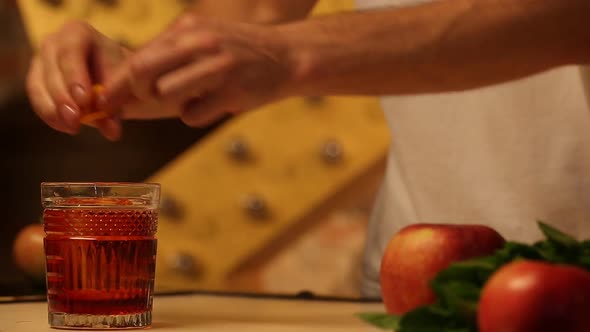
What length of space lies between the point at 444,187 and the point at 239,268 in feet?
3.11

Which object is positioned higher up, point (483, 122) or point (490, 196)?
point (483, 122)

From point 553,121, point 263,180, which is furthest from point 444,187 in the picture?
point 263,180

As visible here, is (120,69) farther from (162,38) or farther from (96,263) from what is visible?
(96,263)

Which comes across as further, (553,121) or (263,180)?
(263,180)

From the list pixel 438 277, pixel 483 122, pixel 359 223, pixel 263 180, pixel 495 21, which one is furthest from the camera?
pixel 359 223

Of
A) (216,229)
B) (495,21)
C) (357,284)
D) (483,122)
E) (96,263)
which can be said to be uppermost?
(495,21)

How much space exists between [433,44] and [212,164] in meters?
1.45

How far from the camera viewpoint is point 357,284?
8.21 ft

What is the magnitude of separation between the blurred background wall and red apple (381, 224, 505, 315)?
145 centimetres

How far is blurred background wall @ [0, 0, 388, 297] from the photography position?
2279 millimetres

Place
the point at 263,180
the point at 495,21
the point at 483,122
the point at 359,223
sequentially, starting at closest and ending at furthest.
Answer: the point at 495,21
the point at 483,122
the point at 263,180
the point at 359,223

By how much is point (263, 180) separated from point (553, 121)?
3.47 feet

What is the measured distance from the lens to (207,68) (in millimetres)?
852

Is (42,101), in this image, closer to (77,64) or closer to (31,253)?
(77,64)
